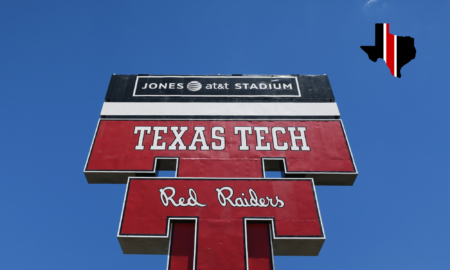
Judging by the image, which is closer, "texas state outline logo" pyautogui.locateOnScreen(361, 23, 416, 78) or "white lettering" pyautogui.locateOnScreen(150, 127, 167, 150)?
"white lettering" pyautogui.locateOnScreen(150, 127, 167, 150)

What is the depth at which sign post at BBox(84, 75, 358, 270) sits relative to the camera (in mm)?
10078

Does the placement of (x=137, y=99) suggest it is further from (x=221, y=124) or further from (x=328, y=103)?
(x=328, y=103)

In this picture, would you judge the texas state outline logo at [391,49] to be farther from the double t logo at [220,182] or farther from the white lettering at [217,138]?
the white lettering at [217,138]

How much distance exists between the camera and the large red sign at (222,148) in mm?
11680

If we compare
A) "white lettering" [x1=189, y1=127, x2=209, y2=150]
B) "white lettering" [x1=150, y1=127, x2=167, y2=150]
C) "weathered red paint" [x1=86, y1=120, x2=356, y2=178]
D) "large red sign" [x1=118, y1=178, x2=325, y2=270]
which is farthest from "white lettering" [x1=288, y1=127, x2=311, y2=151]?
"white lettering" [x1=150, y1=127, x2=167, y2=150]

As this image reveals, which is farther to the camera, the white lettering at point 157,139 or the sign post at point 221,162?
the white lettering at point 157,139

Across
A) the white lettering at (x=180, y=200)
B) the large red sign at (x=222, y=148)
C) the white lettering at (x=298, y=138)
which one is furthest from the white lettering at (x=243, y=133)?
the white lettering at (x=180, y=200)

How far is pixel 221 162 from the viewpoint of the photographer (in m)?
11.9

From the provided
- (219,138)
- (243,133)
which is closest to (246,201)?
(219,138)

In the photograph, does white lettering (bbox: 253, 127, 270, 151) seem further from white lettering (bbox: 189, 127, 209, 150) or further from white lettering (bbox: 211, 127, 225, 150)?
white lettering (bbox: 189, 127, 209, 150)

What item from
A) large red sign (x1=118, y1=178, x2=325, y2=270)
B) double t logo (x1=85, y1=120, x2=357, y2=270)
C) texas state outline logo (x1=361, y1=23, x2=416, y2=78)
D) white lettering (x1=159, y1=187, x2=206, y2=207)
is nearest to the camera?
large red sign (x1=118, y1=178, x2=325, y2=270)

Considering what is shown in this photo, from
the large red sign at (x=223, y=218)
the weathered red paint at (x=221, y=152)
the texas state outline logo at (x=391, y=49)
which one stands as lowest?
the large red sign at (x=223, y=218)

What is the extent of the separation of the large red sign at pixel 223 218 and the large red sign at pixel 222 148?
1.93 ft

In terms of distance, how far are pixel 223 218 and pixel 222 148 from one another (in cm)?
271
